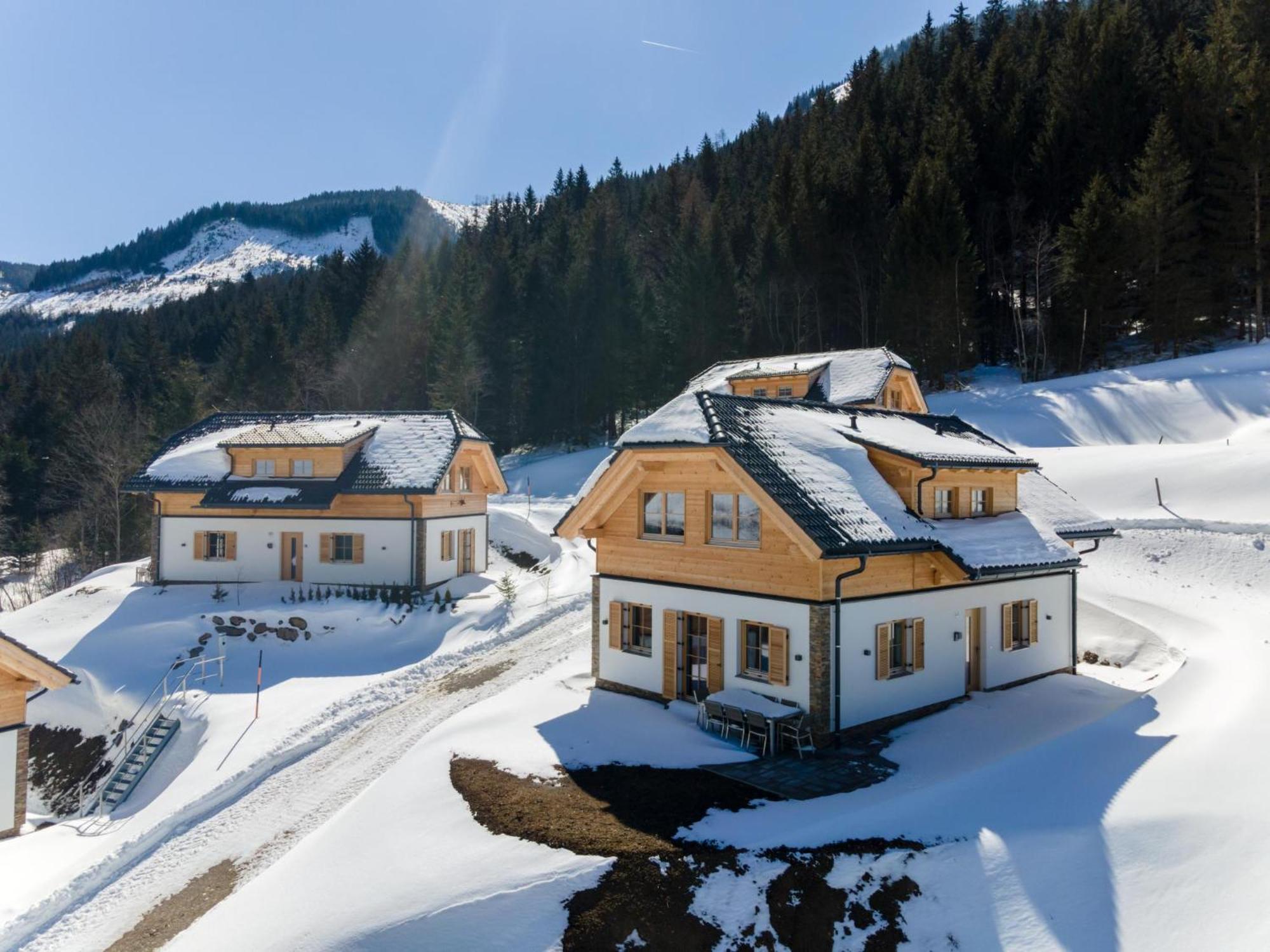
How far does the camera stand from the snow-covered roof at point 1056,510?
1953 centimetres

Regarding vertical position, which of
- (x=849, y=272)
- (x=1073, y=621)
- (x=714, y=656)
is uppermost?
(x=849, y=272)

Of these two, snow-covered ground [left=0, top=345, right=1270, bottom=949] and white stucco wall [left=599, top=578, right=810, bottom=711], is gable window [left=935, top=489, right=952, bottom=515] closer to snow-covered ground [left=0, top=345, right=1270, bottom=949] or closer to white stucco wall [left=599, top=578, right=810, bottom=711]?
snow-covered ground [left=0, top=345, right=1270, bottom=949]

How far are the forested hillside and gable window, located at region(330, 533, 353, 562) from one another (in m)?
20.4

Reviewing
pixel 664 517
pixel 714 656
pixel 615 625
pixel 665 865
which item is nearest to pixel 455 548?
pixel 615 625

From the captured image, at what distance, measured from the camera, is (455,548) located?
3111cm

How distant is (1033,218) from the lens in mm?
54281

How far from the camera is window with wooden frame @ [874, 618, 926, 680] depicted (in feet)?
49.3

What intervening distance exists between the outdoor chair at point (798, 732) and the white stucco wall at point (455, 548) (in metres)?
18.0

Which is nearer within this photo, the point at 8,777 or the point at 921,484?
the point at 8,777

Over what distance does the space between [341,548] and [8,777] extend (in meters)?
16.4

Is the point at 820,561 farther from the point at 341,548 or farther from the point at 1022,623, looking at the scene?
the point at 341,548

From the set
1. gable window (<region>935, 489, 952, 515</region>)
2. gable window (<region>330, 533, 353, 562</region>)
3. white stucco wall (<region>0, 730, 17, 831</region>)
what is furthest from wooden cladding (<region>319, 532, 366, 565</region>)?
gable window (<region>935, 489, 952, 515</region>)

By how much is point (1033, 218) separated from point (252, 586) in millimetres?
53560

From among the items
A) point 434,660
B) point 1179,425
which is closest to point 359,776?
point 434,660
